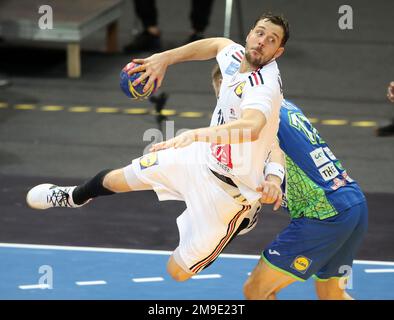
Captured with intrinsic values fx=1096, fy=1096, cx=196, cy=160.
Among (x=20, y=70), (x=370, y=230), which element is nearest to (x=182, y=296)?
(x=370, y=230)

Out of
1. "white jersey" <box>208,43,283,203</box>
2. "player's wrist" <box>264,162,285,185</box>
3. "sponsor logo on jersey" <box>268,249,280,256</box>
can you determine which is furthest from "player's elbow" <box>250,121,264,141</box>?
"sponsor logo on jersey" <box>268,249,280,256</box>

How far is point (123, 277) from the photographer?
9.71 m

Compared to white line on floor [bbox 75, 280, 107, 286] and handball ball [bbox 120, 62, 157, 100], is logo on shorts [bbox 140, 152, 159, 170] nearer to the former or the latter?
handball ball [bbox 120, 62, 157, 100]

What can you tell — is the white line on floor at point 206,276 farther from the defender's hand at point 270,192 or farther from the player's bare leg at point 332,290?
the defender's hand at point 270,192

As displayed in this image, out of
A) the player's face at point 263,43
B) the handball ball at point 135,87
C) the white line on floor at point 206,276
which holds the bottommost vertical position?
the white line on floor at point 206,276

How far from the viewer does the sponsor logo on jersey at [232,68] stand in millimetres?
7684

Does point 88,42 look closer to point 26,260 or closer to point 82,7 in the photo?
point 82,7

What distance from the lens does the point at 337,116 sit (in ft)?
48.4

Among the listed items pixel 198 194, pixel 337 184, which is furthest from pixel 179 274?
pixel 337 184

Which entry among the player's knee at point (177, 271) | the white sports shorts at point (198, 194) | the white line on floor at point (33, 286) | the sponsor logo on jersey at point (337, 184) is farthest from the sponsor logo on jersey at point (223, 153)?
the white line on floor at point (33, 286)

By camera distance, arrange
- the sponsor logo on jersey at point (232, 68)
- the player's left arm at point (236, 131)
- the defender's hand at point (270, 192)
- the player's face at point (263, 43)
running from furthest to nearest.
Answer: the sponsor logo on jersey at point (232, 68)
the player's face at point (263, 43)
the defender's hand at point (270, 192)
the player's left arm at point (236, 131)

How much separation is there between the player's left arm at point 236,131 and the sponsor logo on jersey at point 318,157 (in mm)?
744

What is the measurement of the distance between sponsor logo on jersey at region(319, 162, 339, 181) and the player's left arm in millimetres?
858

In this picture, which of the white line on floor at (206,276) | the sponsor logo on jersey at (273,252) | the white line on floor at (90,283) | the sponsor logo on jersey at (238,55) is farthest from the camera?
the white line on floor at (206,276)
